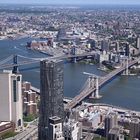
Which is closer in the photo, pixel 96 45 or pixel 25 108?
pixel 25 108

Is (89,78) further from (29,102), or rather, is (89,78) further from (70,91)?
(29,102)

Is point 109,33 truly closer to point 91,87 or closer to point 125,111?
point 91,87

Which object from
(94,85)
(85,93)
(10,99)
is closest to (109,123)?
(10,99)

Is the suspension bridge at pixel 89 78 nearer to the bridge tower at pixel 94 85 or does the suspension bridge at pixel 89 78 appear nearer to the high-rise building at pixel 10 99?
the bridge tower at pixel 94 85

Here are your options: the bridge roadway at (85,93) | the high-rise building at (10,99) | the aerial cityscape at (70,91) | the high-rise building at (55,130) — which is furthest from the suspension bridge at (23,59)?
the high-rise building at (55,130)

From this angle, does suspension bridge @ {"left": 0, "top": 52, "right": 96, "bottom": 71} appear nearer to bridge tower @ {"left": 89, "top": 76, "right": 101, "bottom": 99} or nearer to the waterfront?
the waterfront

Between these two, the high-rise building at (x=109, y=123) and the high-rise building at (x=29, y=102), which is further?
the high-rise building at (x=29, y=102)

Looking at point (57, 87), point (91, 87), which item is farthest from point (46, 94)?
point (91, 87)
